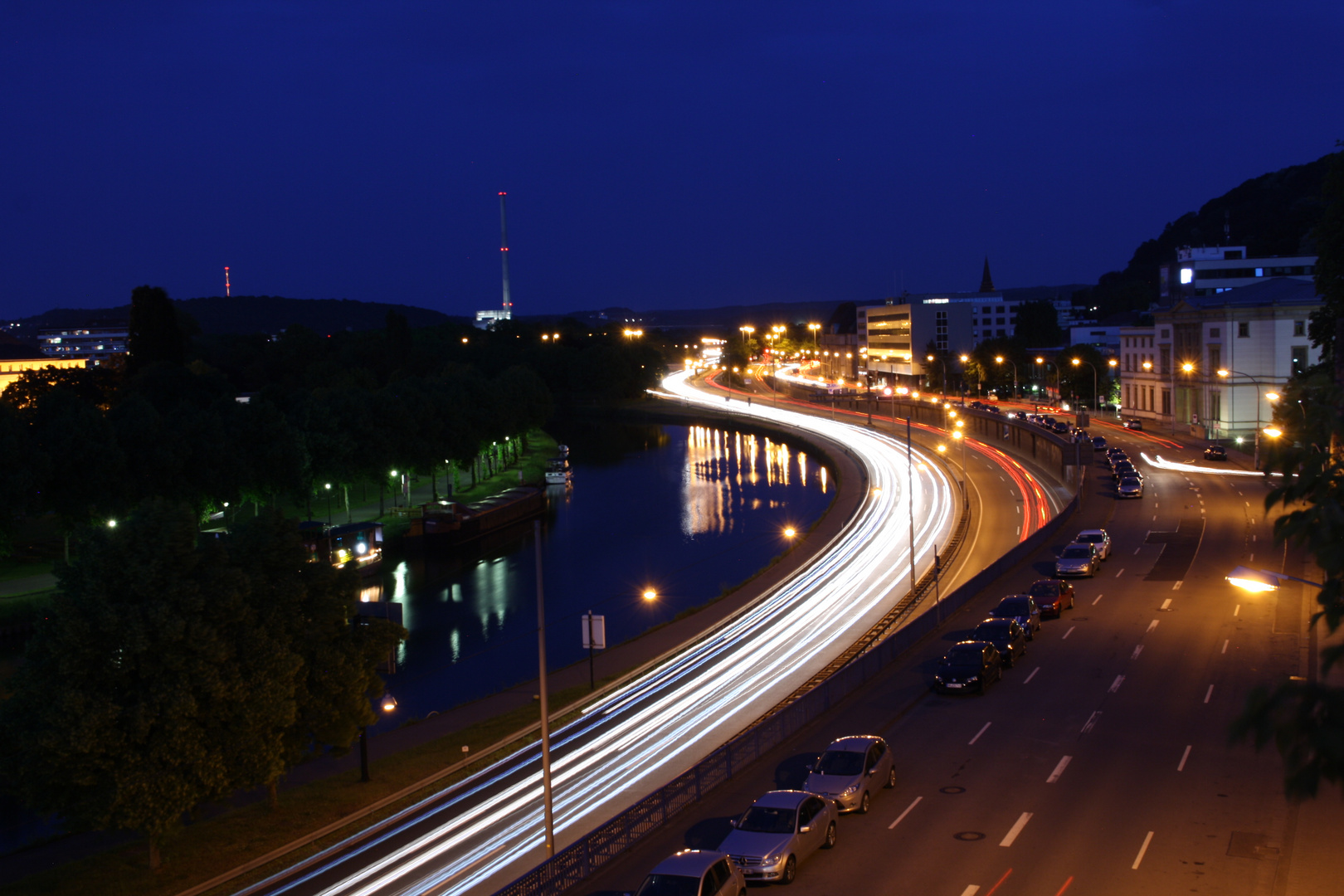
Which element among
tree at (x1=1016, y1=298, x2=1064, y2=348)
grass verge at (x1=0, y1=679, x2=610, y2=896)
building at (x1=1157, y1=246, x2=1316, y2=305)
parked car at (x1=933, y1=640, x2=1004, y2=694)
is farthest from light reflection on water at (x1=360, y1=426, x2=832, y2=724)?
tree at (x1=1016, y1=298, x2=1064, y2=348)

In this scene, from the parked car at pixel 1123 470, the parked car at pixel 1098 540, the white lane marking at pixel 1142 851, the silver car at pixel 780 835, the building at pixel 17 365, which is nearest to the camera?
the silver car at pixel 780 835

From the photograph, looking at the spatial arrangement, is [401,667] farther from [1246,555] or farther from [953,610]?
[1246,555]

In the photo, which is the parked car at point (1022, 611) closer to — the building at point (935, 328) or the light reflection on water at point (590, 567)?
the light reflection on water at point (590, 567)

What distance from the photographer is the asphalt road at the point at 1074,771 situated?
1384cm

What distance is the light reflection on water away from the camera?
35.8 meters

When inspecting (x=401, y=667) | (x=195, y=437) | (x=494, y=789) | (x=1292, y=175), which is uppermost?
(x=1292, y=175)

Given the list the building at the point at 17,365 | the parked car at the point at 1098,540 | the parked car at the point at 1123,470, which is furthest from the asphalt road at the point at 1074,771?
→ the building at the point at 17,365

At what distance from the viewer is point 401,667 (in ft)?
117

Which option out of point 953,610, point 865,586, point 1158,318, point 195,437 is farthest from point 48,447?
point 1158,318

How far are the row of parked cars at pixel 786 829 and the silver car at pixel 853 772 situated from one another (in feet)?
0.04

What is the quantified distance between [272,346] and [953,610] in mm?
112182

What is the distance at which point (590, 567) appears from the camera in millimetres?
50156

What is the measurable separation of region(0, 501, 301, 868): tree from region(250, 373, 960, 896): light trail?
2324 millimetres

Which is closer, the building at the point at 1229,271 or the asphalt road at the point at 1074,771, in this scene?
the asphalt road at the point at 1074,771
